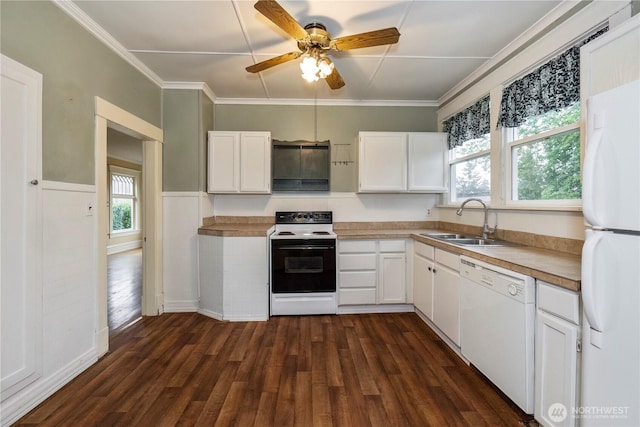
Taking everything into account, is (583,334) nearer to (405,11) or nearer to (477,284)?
(477,284)

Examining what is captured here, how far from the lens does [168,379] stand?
6.55ft

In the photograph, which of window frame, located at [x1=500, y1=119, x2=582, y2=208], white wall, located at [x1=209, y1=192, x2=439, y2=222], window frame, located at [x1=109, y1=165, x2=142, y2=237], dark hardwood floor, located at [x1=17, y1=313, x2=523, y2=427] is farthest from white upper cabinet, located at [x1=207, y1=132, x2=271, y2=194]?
window frame, located at [x1=109, y1=165, x2=142, y2=237]

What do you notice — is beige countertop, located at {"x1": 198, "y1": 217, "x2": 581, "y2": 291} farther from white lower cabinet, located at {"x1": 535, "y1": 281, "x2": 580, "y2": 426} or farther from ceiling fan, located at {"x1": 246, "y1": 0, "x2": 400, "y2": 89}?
ceiling fan, located at {"x1": 246, "y1": 0, "x2": 400, "y2": 89}

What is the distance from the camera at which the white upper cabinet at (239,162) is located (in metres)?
3.42

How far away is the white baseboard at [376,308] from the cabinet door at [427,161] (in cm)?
144

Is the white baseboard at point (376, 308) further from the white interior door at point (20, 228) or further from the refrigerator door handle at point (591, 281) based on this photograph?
the white interior door at point (20, 228)

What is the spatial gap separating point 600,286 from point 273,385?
6.20ft

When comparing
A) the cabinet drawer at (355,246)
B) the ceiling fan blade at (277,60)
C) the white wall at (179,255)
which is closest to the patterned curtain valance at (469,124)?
the cabinet drawer at (355,246)

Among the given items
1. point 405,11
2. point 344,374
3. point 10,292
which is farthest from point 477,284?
point 10,292

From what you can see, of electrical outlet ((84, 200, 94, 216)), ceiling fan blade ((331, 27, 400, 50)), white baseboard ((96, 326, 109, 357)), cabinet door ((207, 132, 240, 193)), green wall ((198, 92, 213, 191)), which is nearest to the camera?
ceiling fan blade ((331, 27, 400, 50))

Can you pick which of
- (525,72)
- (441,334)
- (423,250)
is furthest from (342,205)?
(525,72)

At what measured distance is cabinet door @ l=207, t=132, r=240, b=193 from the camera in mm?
3414

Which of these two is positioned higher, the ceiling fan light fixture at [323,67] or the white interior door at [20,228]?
the ceiling fan light fixture at [323,67]

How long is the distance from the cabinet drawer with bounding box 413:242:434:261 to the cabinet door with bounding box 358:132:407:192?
0.81m
